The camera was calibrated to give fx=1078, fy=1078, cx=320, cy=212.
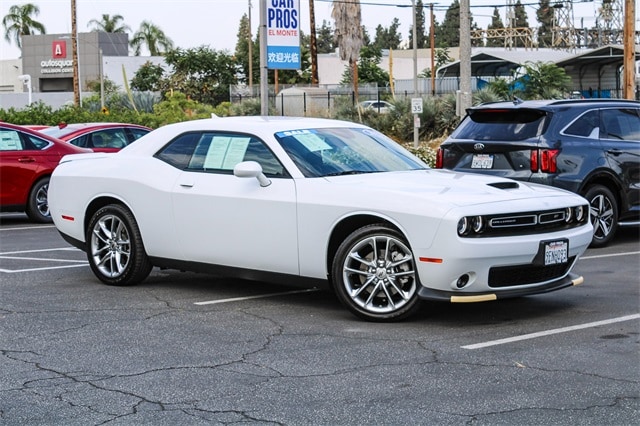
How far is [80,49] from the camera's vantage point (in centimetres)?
9081

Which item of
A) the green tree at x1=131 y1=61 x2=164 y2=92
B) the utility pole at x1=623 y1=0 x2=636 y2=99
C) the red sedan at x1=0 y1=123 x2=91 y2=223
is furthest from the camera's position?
the green tree at x1=131 y1=61 x2=164 y2=92

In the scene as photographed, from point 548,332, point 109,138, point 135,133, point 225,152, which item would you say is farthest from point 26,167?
point 548,332

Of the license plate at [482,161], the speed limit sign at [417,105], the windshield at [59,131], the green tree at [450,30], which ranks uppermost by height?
the green tree at [450,30]

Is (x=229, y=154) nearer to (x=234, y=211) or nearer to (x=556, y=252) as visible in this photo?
(x=234, y=211)

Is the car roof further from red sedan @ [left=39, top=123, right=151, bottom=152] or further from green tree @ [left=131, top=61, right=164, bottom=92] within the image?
green tree @ [left=131, top=61, right=164, bottom=92]

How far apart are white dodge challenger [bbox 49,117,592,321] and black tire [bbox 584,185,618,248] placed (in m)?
3.92

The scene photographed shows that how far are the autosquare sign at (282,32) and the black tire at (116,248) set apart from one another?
12.6 metres

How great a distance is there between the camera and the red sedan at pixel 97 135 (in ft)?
61.1

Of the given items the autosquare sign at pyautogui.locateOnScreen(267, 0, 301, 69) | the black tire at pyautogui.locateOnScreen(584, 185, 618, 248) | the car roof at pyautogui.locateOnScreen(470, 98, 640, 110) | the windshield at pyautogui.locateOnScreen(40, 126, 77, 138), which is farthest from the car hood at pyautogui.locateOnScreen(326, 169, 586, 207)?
the autosquare sign at pyautogui.locateOnScreen(267, 0, 301, 69)

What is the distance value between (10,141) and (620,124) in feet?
28.0

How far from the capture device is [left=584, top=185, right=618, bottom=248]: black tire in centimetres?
1227

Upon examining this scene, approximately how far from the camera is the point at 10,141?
616 inches

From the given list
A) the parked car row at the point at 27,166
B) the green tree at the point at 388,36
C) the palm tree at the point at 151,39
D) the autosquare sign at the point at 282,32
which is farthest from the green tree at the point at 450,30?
the parked car row at the point at 27,166

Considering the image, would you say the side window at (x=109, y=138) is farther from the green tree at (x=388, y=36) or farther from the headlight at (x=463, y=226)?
the green tree at (x=388, y=36)
